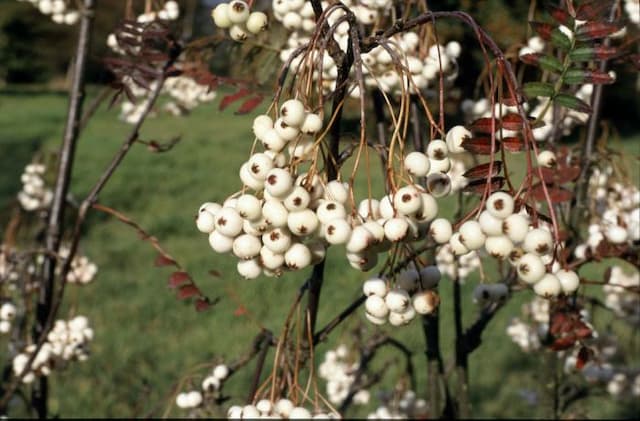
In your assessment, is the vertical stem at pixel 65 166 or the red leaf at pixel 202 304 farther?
the vertical stem at pixel 65 166

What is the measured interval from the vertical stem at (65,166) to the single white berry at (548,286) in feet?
4.67

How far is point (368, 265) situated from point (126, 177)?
11.3 meters

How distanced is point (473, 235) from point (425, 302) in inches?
7.1

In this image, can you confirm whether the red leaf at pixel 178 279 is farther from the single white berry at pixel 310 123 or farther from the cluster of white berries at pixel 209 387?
the single white berry at pixel 310 123

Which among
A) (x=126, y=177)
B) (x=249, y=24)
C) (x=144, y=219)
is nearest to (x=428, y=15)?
(x=249, y=24)

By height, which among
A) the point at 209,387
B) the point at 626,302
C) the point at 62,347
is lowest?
the point at 626,302

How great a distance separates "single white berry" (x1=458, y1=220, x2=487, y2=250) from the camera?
79 centimetres

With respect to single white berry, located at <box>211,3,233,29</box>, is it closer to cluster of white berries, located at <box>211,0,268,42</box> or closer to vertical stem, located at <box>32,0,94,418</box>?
cluster of white berries, located at <box>211,0,268,42</box>

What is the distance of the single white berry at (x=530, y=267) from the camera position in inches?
31.9

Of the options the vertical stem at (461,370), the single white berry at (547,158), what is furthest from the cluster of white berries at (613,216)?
the single white berry at (547,158)

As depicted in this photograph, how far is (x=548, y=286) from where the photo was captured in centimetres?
84

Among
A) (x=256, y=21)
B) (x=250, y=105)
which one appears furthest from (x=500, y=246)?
(x=250, y=105)

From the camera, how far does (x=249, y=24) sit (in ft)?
2.99

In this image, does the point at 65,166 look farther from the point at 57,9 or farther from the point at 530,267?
the point at 530,267
